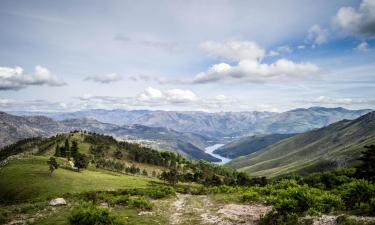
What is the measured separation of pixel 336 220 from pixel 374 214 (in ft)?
10.6

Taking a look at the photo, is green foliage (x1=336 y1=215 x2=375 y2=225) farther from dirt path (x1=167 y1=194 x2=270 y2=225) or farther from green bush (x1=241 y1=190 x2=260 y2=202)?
green bush (x1=241 y1=190 x2=260 y2=202)

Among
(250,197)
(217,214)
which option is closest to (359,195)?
(217,214)

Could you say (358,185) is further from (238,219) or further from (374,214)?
(238,219)

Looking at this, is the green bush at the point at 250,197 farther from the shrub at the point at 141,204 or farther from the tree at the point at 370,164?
the tree at the point at 370,164

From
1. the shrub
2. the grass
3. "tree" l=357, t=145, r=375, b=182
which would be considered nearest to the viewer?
the shrub

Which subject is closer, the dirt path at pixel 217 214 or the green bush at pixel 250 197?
the dirt path at pixel 217 214

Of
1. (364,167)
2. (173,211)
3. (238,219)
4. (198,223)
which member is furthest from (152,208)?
(364,167)

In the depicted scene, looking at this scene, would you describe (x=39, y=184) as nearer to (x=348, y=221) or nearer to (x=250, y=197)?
(x=250, y=197)

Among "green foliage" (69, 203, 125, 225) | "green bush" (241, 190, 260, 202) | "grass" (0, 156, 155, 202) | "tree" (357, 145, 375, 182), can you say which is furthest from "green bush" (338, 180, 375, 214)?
"grass" (0, 156, 155, 202)

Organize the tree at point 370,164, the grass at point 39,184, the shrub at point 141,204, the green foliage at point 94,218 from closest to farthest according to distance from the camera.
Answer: the green foliage at point 94,218 < the shrub at point 141,204 < the tree at point 370,164 < the grass at point 39,184

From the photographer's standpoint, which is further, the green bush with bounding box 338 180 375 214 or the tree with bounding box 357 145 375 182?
the tree with bounding box 357 145 375 182

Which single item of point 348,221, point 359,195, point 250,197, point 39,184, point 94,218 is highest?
point 359,195

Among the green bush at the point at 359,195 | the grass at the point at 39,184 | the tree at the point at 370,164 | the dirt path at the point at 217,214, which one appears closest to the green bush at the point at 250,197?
the dirt path at the point at 217,214

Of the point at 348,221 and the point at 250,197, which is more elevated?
the point at 348,221
